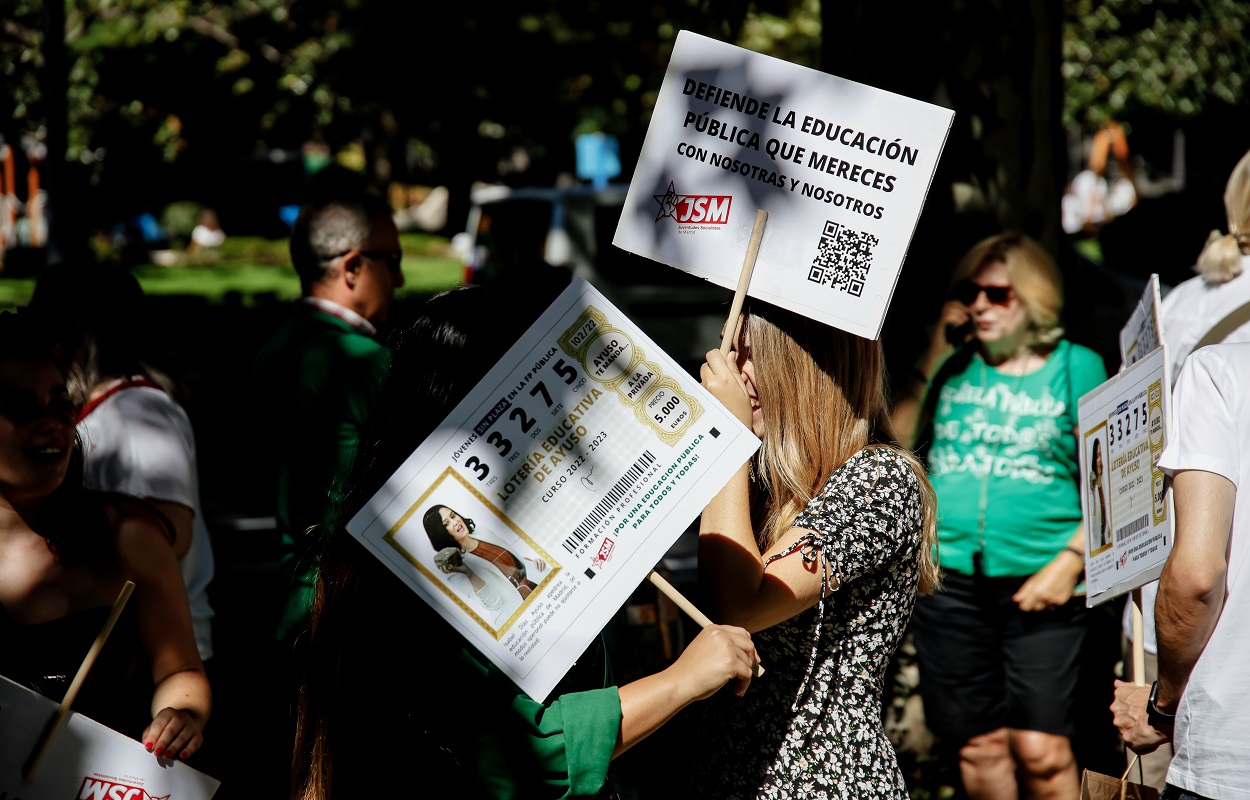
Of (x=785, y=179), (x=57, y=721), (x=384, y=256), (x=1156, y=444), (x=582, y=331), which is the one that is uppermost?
(x=785, y=179)

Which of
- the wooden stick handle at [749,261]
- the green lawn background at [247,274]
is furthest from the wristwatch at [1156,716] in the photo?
the green lawn background at [247,274]

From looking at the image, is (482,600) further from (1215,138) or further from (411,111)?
(1215,138)

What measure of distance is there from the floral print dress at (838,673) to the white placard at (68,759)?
3.66 ft

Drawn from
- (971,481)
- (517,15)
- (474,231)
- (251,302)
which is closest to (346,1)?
(517,15)

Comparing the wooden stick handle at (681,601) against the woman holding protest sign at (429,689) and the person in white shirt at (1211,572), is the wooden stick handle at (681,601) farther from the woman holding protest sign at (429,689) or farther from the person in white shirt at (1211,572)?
the person in white shirt at (1211,572)

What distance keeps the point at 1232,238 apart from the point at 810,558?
176 centimetres

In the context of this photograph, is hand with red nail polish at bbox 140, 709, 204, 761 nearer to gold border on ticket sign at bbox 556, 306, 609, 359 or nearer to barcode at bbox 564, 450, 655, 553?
barcode at bbox 564, 450, 655, 553

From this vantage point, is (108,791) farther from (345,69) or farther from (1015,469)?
(345,69)

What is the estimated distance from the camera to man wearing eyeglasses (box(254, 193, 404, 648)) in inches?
139

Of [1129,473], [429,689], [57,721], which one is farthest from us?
[1129,473]

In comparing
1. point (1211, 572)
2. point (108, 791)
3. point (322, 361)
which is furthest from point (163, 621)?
point (1211, 572)

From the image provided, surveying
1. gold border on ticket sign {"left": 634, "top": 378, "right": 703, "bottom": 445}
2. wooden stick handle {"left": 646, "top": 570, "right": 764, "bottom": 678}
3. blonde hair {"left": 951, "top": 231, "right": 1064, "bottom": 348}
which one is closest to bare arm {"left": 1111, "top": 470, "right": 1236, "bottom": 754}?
wooden stick handle {"left": 646, "top": 570, "right": 764, "bottom": 678}

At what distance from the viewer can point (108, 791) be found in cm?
211

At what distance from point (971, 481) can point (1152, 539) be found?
1.45 metres
